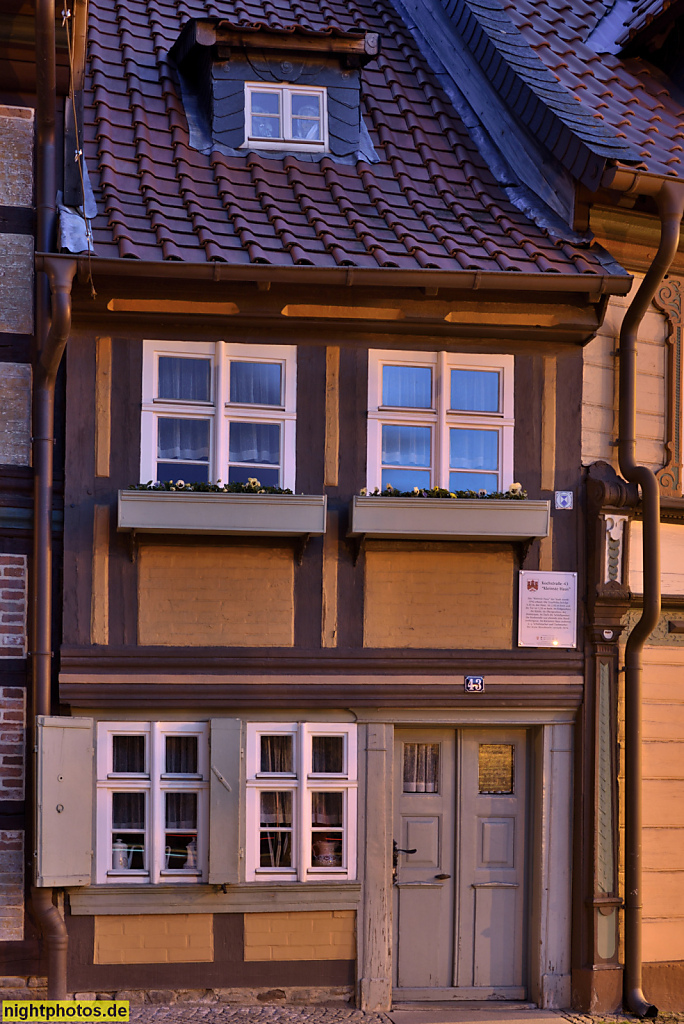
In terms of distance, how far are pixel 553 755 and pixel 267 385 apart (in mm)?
3496

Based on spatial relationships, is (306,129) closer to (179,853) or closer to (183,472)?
(183,472)

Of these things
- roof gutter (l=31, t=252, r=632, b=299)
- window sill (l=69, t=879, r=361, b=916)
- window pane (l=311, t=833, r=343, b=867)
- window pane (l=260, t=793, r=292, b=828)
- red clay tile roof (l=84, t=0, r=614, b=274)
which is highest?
red clay tile roof (l=84, t=0, r=614, b=274)

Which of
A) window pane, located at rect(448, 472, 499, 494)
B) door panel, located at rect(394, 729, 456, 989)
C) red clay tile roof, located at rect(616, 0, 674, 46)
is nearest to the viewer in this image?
door panel, located at rect(394, 729, 456, 989)

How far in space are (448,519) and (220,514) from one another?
1.64m

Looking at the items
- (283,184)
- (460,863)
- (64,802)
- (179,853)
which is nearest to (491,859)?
(460,863)

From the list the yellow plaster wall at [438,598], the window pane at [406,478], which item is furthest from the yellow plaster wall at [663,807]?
the window pane at [406,478]

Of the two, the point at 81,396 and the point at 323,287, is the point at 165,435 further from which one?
the point at 323,287

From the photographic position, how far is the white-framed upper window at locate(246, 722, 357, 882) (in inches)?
324

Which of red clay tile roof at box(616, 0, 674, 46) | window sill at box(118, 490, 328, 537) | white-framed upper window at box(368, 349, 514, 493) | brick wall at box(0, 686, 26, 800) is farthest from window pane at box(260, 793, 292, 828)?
red clay tile roof at box(616, 0, 674, 46)

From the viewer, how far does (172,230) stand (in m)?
8.17

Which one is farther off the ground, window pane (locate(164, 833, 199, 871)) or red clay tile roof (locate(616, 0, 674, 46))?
red clay tile roof (locate(616, 0, 674, 46))

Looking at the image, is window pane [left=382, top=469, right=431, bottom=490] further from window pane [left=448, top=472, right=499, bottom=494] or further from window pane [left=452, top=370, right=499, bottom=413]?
window pane [left=452, top=370, right=499, bottom=413]

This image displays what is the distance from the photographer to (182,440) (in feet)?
27.4

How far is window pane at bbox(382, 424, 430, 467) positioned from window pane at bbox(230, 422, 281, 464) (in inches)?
32.0
